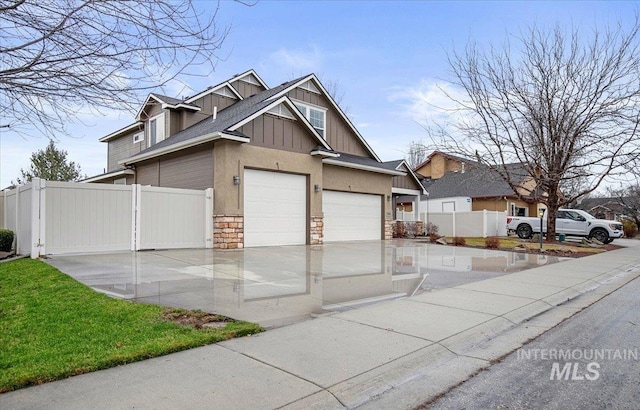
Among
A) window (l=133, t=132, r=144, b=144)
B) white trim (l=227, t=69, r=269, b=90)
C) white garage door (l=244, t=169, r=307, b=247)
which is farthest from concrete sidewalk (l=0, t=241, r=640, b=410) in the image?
window (l=133, t=132, r=144, b=144)

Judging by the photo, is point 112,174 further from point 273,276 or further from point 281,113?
point 273,276

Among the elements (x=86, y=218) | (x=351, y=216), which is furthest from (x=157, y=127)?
(x=351, y=216)

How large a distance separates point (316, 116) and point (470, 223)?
13.2 m

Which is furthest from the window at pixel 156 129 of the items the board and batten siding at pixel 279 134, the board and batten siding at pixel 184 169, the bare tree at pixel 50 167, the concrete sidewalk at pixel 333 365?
the bare tree at pixel 50 167

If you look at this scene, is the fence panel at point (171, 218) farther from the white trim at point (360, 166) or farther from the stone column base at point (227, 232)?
the white trim at point (360, 166)

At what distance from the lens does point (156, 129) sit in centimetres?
2064

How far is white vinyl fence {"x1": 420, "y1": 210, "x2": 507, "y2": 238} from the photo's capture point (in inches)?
1078

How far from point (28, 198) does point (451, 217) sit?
23639 mm

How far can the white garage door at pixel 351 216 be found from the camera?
63.8 ft

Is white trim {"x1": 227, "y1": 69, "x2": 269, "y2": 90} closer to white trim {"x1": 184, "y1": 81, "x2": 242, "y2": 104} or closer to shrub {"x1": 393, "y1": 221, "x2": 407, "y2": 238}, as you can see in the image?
white trim {"x1": 184, "y1": 81, "x2": 242, "y2": 104}

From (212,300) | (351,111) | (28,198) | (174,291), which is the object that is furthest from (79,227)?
(351,111)

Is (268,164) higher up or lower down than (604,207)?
higher up

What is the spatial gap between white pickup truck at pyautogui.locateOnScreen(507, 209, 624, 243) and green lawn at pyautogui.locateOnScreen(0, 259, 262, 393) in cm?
2342

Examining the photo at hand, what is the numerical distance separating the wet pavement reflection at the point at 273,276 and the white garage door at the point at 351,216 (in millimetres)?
5218
